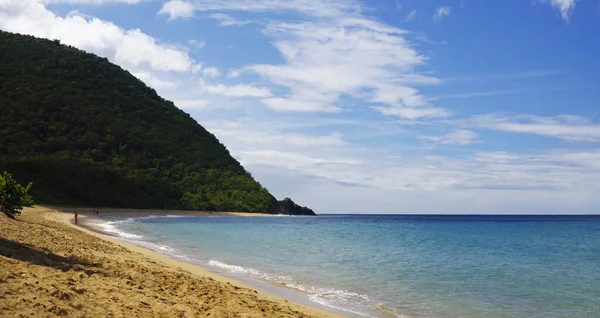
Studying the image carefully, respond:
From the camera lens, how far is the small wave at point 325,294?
15122 millimetres

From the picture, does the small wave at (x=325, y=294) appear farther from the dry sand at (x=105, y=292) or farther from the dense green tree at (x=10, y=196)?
the dense green tree at (x=10, y=196)

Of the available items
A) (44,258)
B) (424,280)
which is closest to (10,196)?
(44,258)

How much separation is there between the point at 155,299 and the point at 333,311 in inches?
204

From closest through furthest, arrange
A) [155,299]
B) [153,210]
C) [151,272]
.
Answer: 1. [155,299]
2. [151,272]
3. [153,210]

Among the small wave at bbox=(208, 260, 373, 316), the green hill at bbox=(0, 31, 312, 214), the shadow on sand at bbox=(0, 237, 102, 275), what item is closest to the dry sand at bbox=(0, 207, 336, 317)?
the shadow on sand at bbox=(0, 237, 102, 275)

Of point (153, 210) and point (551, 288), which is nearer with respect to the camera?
point (551, 288)

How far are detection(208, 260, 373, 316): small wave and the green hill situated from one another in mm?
80691

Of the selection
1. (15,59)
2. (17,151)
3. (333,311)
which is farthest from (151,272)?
(15,59)

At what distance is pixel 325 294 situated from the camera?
16.8m

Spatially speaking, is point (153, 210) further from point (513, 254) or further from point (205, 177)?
point (513, 254)

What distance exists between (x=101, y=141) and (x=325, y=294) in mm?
121201

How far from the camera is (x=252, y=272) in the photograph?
21.6m

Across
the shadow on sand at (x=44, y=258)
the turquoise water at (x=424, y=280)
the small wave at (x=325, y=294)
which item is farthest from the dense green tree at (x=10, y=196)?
the shadow on sand at (x=44, y=258)

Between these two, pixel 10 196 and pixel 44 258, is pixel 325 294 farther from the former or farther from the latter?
pixel 10 196
